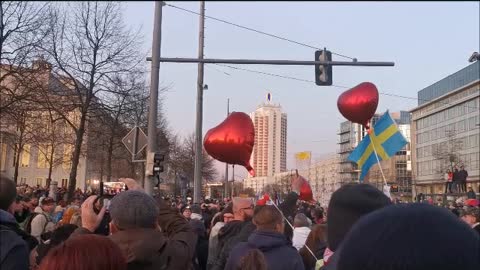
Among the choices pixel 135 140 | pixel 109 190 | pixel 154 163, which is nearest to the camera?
pixel 109 190

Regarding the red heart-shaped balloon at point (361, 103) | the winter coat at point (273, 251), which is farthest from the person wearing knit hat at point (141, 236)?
the red heart-shaped balloon at point (361, 103)

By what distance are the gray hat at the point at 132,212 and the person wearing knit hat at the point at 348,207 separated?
127cm

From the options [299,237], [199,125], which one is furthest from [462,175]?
[299,237]

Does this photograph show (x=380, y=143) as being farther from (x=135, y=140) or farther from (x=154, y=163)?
(x=135, y=140)

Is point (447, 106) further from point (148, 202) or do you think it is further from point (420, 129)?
point (148, 202)

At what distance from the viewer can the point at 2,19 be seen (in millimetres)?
18594

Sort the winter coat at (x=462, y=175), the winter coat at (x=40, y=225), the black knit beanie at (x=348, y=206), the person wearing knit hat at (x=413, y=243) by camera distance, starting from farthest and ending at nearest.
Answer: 1. the winter coat at (x=462, y=175)
2. the winter coat at (x=40, y=225)
3. the black knit beanie at (x=348, y=206)
4. the person wearing knit hat at (x=413, y=243)

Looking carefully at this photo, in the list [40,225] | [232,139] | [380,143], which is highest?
[232,139]

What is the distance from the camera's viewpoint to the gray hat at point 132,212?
3309mm

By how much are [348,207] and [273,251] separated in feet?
6.39

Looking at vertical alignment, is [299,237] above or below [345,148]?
below

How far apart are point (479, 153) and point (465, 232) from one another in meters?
97.3

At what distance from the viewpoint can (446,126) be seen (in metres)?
102

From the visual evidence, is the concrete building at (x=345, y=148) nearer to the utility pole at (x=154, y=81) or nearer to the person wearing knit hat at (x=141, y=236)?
the utility pole at (x=154, y=81)
